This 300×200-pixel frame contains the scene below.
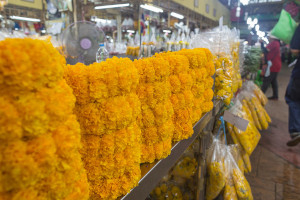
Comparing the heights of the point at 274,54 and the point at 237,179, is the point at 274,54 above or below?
above

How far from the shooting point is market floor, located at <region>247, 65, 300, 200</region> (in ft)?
6.66

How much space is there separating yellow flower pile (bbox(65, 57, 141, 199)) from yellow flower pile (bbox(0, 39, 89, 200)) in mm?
92

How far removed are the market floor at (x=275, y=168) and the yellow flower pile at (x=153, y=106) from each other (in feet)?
5.58

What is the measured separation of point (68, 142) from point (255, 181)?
2307 mm

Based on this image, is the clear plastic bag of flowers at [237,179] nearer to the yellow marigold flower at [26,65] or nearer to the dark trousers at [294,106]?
the yellow marigold flower at [26,65]

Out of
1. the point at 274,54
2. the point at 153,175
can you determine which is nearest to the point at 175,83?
the point at 153,175

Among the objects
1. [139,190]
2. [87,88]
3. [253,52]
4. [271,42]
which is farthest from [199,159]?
[271,42]

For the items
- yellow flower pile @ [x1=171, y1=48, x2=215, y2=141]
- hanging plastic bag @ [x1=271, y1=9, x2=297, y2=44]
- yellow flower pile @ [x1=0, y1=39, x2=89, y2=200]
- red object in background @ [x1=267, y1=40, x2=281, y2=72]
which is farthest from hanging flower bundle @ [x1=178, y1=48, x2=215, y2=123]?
red object in background @ [x1=267, y1=40, x2=281, y2=72]

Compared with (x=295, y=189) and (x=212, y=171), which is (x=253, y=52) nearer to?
(x=295, y=189)

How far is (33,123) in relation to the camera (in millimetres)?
366

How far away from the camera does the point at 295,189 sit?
209 cm

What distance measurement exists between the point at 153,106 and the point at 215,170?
979mm

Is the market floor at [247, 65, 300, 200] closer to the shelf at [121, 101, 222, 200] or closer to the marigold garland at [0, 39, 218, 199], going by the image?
the shelf at [121, 101, 222, 200]

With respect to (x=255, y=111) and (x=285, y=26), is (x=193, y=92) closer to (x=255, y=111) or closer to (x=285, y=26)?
(x=255, y=111)
